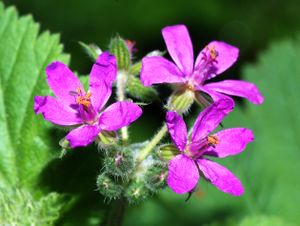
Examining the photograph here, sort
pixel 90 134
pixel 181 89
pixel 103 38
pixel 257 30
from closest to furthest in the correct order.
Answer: pixel 90 134 < pixel 181 89 < pixel 103 38 < pixel 257 30

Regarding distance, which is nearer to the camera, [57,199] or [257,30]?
[57,199]

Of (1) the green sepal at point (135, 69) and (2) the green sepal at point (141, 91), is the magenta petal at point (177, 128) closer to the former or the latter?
(2) the green sepal at point (141, 91)

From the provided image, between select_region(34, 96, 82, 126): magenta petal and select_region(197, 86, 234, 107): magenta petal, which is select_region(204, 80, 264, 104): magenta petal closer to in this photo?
select_region(197, 86, 234, 107): magenta petal

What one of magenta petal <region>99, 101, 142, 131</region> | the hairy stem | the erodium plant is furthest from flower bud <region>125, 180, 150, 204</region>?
the hairy stem

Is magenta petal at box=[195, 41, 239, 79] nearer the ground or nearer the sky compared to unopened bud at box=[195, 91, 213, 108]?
nearer the sky

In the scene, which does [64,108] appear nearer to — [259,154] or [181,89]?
[181,89]

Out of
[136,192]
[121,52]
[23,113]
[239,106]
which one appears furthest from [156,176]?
[239,106]

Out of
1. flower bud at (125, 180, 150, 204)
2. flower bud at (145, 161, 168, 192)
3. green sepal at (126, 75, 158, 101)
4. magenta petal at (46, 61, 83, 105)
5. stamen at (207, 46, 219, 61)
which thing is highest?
stamen at (207, 46, 219, 61)

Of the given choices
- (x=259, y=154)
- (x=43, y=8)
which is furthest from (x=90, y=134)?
(x=43, y=8)
